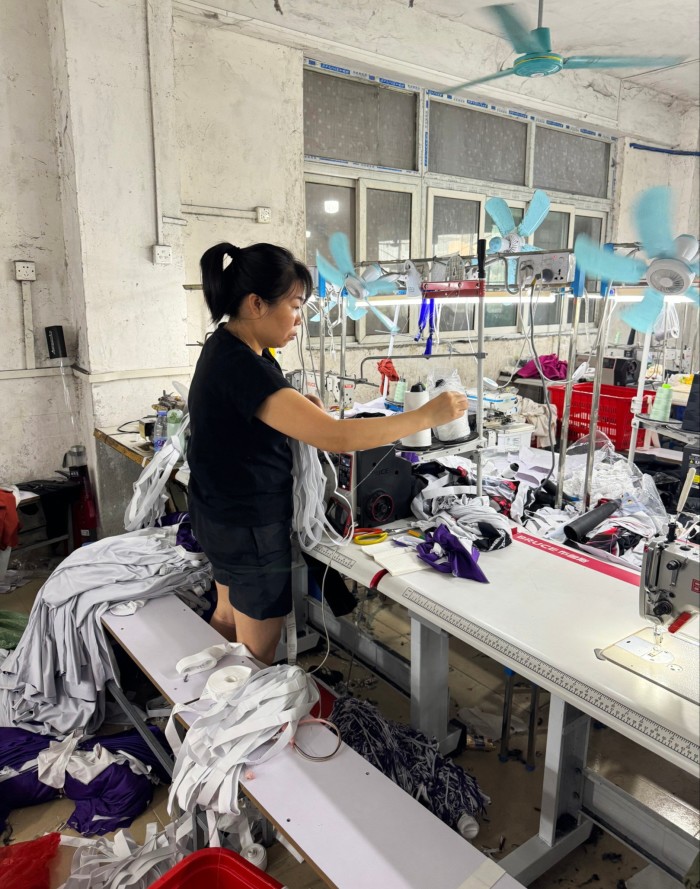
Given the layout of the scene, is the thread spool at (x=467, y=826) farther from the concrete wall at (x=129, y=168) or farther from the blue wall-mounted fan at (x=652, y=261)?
the concrete wall at (x=129, y=168)

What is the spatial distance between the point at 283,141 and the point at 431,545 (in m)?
3.64

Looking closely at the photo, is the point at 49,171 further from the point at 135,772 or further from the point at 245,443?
the point at 135,772

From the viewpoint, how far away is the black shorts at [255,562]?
186cm

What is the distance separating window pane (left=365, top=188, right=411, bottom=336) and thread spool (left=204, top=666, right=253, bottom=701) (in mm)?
4069

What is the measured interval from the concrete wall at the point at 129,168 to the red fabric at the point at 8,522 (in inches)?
21.8

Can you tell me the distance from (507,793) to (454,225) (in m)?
5.10

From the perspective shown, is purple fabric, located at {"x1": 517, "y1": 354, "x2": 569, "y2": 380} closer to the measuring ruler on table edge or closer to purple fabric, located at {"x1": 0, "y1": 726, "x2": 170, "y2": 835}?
the measuring ruler on table edge

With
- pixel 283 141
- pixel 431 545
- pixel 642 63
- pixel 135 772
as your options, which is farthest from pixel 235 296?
pixel 283 141

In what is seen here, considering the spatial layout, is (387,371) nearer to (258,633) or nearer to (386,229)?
(258,633)

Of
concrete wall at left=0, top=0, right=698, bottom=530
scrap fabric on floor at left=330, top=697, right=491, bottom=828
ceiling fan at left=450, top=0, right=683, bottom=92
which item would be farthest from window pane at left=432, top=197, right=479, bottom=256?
scrap fabric on floor at left=330, top=697, right=491, bottom=828

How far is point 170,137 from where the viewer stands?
12.2 feet

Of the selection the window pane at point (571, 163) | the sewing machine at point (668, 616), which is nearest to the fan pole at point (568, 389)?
the sewing machine at point (668, 616)

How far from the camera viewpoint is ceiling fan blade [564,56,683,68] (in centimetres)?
277

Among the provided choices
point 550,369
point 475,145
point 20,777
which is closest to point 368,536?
point 20,777
